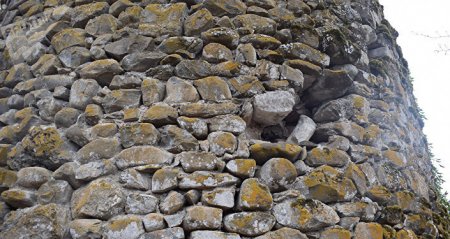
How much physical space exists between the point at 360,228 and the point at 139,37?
1.64 meters

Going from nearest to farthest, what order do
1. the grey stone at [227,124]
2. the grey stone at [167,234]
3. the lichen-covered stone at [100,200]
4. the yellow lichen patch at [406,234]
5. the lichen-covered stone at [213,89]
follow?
the grey stone at [167,234], the lichen-covered stone at [100,200], the grey stone at [227,124], the lichen-covered stone at [213,89], the yellow lichen patch at [406,234]

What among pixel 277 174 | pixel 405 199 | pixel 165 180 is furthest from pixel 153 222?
pixel 405 199

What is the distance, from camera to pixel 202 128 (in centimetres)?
246

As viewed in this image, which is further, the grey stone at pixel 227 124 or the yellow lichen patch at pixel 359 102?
the yellow lichen patch at pixel 359 102

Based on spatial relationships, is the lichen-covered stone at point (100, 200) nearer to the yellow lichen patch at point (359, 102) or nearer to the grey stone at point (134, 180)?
the grey stone at point (134, 180)

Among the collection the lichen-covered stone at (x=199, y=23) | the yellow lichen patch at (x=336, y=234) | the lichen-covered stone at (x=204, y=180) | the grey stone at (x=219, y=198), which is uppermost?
the lichen-covered stone at (x=199, y=23)

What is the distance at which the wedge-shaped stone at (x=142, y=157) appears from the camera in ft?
7.73

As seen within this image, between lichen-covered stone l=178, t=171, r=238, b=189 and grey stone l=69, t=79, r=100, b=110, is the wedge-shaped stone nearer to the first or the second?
lichen-covered stone l=178, t=171, r=238, b=189

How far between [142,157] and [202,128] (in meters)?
0.34

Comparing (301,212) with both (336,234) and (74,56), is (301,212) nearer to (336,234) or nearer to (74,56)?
(336,234)

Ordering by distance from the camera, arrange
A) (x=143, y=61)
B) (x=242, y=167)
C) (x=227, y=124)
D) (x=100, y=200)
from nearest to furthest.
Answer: (x=100, y=200) < (x=242, y=167) < (x=227, y=124) < (x=143, y=61)

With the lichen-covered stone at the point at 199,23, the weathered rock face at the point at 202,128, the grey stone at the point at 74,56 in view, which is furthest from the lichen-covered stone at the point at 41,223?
the lichen-covered stone at the point at 199,23

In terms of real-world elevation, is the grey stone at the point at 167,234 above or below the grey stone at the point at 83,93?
below

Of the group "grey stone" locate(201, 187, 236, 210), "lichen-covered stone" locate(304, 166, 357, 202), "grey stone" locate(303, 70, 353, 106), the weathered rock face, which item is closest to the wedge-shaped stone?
the weathered rock face
